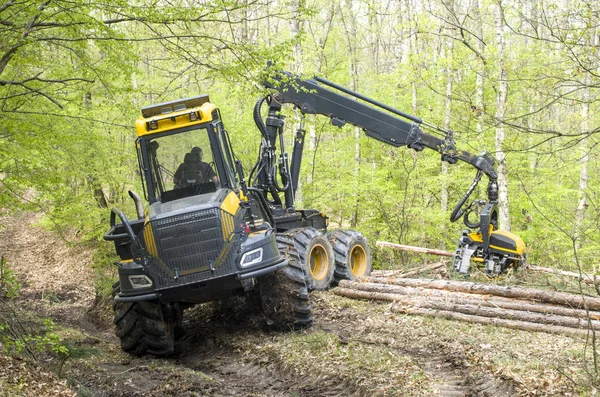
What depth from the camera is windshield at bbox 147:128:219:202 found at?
7.98m

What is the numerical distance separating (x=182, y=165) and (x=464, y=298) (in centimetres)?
479

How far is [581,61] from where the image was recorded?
23.0 ft

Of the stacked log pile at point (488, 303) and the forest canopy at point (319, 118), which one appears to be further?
the stacked log pile at point (488, 303)

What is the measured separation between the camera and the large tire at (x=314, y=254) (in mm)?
9445

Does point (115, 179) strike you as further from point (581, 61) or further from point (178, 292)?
point (581, 61)

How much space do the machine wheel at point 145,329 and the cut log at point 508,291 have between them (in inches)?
169

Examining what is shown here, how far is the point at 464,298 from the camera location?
8930 millimetres

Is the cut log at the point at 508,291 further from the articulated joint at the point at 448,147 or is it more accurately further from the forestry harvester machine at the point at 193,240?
the articulated joint at the point at 448,147

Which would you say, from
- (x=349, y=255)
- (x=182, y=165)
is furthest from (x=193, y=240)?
(x=349, y=255)

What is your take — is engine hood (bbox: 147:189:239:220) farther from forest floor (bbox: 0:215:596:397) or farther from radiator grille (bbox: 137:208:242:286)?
forest floor (bbox: 0:215:596:397)

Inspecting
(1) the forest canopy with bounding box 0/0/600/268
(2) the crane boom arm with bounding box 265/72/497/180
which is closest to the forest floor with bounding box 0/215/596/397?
(1) the forest canopy with bounding box 0/0/600/268

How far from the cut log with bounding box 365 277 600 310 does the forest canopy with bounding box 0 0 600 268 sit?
91 cm

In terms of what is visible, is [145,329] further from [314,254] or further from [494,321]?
[494,321]

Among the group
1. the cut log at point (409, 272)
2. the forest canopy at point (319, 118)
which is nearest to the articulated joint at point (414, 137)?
the forest canopy at point (319, 118)
